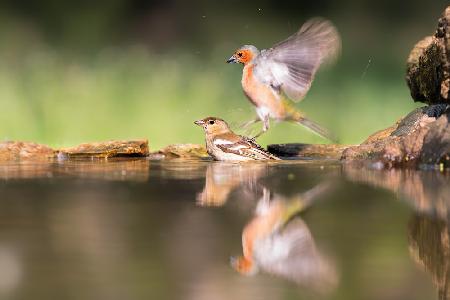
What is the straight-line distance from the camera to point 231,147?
746cm

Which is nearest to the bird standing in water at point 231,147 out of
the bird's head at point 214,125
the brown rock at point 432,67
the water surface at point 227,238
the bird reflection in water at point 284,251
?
the bird's head at point 214,125

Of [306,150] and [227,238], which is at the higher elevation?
[306,150]

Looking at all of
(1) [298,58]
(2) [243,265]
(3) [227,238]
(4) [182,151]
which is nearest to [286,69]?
(1) [298,58]

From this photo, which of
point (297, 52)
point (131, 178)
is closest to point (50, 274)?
point (131, 178)

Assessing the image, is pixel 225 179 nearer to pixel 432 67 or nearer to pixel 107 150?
pixel 432 67

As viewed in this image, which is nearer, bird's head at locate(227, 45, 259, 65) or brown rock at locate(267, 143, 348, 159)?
bird's head at locate(227, 45, 259, 65)

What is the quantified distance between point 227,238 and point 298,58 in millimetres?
4702

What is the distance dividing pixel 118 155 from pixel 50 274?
20.0 ft

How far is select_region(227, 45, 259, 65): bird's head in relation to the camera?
793 cm

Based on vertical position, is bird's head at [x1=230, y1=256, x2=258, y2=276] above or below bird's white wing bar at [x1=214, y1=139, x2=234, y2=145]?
below

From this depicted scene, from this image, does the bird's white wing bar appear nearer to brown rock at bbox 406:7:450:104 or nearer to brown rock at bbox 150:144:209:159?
brown rock at bbox 150:144:209:159

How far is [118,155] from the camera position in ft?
27.7

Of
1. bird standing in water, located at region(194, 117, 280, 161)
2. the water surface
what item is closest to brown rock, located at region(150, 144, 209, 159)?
bird standing in water, located at region(194, 117, 280, 161)

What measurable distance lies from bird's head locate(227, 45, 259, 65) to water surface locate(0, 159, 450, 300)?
269 cm
